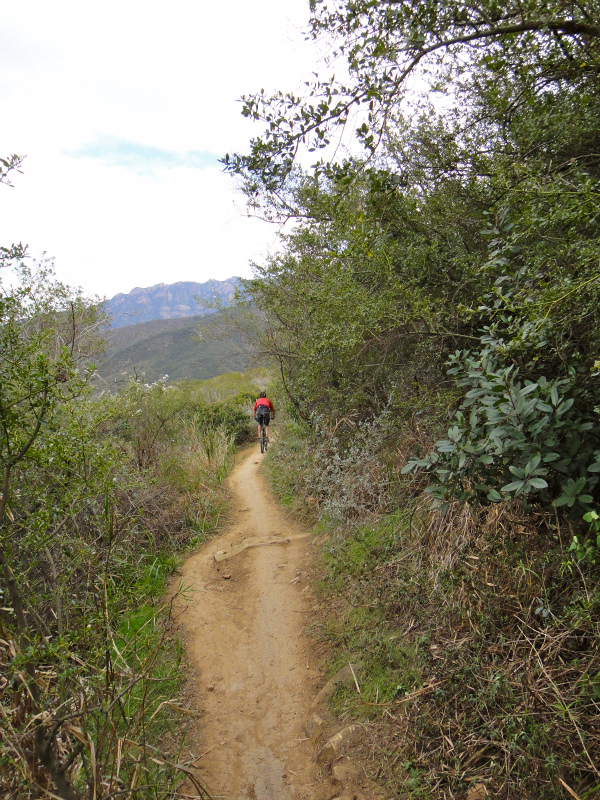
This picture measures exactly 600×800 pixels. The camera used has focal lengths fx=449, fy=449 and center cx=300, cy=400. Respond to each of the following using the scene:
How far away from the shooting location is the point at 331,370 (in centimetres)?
794

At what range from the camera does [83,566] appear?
15.5ft

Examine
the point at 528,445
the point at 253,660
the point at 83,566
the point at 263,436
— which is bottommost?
the point at 253,660

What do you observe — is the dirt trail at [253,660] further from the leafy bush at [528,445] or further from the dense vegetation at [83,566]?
the leafy bush at [528,445]

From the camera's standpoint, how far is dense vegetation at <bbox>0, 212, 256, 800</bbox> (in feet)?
6.85

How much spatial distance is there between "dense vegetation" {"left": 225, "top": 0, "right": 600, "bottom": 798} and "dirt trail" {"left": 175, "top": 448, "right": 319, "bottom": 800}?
575 millimetres

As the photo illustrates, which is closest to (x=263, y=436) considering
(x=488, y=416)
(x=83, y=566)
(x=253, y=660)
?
(x=83, y=566)

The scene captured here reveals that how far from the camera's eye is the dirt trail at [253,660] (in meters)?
3.28

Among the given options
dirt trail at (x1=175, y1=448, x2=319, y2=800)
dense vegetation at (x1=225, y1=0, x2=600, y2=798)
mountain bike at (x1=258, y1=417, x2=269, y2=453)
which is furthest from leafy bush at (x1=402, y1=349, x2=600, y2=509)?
mountain bike at (x1=258, y1=417, x2=269, y2=453)

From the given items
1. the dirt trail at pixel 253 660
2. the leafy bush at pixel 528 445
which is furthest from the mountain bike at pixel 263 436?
the leafy bush at pixel 528 445

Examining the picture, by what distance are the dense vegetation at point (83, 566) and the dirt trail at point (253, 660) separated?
29cm

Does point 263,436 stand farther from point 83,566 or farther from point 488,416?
point 488,416

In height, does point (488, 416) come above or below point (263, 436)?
above

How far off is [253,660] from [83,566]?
6.63ft

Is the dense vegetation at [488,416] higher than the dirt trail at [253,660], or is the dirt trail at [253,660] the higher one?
the dense vegetation at [488,416]
